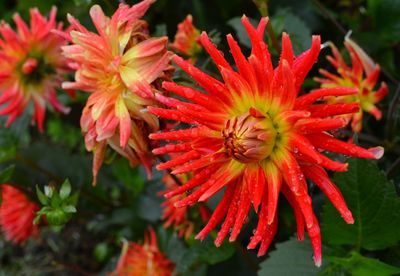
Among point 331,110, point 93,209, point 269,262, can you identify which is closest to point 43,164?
point 93,209

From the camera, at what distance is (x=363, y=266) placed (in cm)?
89

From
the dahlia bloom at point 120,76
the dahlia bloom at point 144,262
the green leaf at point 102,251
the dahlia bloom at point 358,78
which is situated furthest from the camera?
the green leaf at point 102,251

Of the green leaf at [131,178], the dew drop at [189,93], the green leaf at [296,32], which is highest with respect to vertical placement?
the dew drop at [189,93]

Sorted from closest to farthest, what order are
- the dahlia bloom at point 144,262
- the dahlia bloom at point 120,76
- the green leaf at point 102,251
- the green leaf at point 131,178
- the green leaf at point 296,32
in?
the dahlia bloom at point 120,76, the green leaf at point 296,32, the dahlia bloom at point 144,262, the green leaf at point 131,178, the green leaf at point 102,251

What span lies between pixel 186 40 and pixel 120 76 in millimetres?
312

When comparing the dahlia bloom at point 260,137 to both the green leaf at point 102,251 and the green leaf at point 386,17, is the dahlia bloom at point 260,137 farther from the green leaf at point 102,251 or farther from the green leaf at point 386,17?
the green leaf at point 102,251

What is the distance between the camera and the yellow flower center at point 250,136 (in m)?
0.70

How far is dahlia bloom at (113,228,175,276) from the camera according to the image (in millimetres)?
1253

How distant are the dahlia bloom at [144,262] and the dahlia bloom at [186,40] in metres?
0.40

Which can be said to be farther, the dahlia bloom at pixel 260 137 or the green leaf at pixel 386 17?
the green leaf at pixel 386 17

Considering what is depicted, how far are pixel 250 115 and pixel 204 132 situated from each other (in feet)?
0.18

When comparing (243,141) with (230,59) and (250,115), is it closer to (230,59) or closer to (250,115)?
(250,115)

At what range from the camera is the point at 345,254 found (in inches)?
38.4

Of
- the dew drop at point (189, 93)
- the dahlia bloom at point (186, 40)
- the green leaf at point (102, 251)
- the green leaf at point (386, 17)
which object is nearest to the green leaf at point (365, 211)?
the dew drop at point (189, 93)
